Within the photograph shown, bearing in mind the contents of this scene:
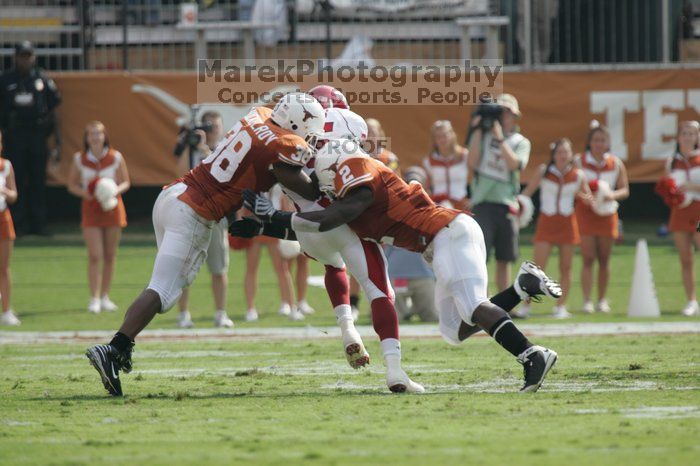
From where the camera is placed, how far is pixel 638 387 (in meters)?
6.47

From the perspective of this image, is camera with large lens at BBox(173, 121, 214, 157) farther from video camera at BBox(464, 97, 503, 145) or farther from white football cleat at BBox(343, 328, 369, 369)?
white football cleat at BBox(343, 328, 369, 369)

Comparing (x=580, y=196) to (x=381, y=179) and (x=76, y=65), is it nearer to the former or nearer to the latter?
(x=381, y=179)

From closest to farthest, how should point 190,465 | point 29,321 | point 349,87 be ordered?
point 190,465
point 29,321
point 349,87

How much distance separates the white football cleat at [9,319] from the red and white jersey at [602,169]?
18.8ft

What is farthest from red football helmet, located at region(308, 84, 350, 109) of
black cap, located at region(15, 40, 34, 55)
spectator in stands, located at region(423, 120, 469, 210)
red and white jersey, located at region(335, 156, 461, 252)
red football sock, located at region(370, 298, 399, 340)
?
black cap, located at region(15, 40, 34, 55)

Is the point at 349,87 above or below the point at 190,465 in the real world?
above

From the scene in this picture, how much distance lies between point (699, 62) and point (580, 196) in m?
4.33

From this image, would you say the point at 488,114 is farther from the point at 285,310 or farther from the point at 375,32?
the point at 375,32

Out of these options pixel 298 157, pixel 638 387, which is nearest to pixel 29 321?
pixel 298 157

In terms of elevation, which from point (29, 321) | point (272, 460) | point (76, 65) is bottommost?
point (29, 321)

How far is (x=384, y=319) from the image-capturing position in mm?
6641

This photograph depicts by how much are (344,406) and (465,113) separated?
31.2 feet

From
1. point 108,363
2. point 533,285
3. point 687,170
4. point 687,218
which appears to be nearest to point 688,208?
point 687,218

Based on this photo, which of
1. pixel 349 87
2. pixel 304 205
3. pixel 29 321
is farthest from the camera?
pixel 349 87
